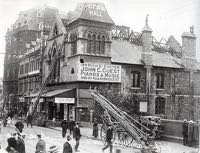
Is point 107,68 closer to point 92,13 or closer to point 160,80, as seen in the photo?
point 92,13

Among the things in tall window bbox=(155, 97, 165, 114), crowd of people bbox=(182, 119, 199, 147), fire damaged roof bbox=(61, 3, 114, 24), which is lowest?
crowd of people bbox=(182, 119, 199, 147)

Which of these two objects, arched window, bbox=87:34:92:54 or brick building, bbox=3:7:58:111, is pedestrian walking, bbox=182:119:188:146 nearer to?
arched window, bbox=87:34:92:54

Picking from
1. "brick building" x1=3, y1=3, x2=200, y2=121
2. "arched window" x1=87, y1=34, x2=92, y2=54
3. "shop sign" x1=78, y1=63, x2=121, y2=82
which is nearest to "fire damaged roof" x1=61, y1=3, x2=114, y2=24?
"brick building" x1=3, y1=3, x2=200, y2=121

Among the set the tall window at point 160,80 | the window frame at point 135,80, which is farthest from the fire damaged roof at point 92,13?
the tall window at point 160,80

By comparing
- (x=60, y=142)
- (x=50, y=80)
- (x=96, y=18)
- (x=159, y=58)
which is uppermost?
(x=96, y=18)

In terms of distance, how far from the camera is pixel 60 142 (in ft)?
59.4

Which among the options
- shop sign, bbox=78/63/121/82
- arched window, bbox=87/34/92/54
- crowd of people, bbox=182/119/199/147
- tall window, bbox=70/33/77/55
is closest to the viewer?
crowd of people, bbox=182/119/199/147

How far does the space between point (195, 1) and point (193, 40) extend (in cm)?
2331

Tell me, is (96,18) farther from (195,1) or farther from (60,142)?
(195,1)

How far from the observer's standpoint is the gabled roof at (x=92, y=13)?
1107 inches

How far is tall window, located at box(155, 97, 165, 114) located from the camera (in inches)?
1222

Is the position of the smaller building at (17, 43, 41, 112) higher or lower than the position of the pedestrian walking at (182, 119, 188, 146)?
higher

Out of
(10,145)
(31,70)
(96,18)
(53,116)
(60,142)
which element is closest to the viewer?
(10,145)

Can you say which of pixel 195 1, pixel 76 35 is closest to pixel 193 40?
pixel 76 35
